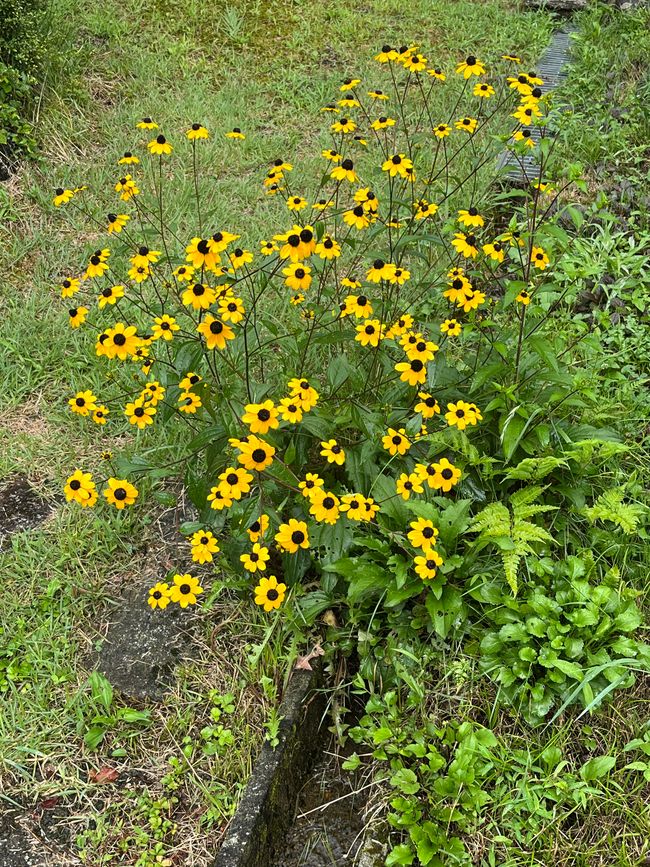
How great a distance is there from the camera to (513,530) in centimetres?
193

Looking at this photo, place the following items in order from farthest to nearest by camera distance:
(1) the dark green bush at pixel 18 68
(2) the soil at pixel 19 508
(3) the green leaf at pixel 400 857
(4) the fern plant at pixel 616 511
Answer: (1) the dark green bush at pixel 18 68, (2) the soil at pixel 19 508, (4) the fern plant at pixel 616 511, (3) the green leaf at pixel 400 857

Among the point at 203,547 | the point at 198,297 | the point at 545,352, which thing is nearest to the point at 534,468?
the point at 545,352

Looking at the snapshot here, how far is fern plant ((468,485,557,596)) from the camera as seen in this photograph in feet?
6.15

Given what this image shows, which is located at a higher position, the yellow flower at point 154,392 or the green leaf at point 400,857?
the yellow flower at point 154,392

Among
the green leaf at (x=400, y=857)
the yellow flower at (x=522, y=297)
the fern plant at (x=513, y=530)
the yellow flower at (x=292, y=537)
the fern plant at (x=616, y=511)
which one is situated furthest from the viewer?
the yellow flower at (x=522, y=297)

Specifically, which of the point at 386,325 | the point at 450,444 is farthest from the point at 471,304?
the point at 450,444

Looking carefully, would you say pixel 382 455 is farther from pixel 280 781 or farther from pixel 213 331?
pixel 280 781

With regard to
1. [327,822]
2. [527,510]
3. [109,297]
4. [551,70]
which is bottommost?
[327,822]

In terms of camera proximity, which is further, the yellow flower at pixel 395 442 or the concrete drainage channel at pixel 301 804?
the yellow flower at pixel 395 442

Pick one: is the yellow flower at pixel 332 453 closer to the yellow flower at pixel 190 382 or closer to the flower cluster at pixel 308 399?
the flower cluster at pixel 308 399

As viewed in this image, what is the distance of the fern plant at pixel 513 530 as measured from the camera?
188cm

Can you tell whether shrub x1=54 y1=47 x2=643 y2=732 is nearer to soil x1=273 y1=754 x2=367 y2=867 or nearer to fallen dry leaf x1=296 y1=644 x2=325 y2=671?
fallen dry leaf x1=296 y1=644 x2=325 y2=671

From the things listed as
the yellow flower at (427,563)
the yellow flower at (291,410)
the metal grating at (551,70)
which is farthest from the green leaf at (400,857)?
the metal grating at (551,70)

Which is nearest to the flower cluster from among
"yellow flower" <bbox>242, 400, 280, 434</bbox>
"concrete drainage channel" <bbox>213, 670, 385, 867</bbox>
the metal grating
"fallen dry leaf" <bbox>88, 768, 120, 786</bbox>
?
"yellow flower" <bbox>242, 400, 280, 434</bbox>
